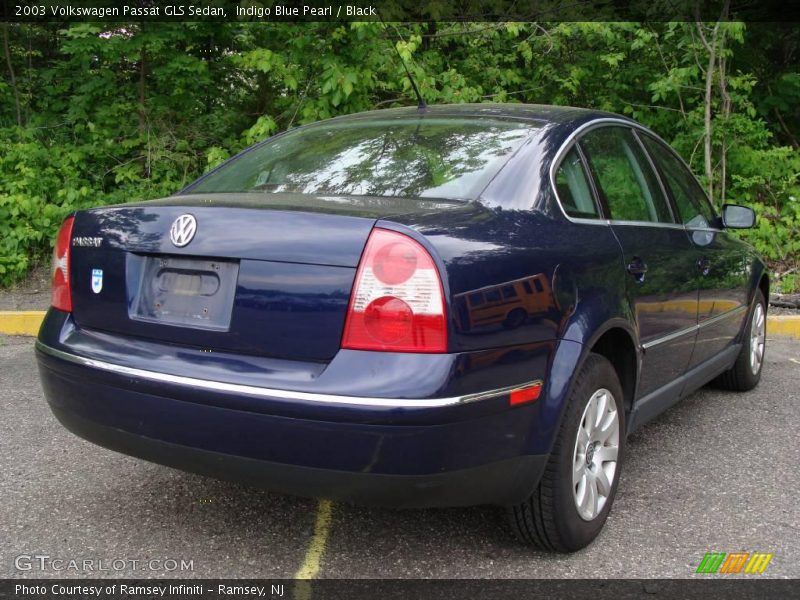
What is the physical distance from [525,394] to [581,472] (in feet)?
1.78

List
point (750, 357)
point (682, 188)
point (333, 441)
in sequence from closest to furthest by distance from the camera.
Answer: point (333, 441) < point (682, 188) < point (750, 357)

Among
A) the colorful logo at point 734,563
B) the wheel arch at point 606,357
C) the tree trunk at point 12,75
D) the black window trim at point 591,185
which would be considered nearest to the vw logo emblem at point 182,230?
the wheel arch at point 606,357

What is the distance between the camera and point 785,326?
6.86 m

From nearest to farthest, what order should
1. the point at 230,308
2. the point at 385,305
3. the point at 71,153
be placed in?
the point at 385,305, the point at 230,308, the point at 71,153

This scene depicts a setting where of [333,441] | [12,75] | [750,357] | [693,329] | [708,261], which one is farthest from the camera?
[12,75]

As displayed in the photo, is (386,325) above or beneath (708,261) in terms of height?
above

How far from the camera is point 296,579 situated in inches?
102

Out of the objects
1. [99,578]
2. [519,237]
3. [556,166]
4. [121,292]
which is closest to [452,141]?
[556,166]

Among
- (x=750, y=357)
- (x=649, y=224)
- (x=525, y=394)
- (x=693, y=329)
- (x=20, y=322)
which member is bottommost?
(x=20, y=322)

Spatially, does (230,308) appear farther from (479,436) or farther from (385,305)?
(479,436)

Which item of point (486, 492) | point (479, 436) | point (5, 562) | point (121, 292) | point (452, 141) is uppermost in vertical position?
point (452, 141)

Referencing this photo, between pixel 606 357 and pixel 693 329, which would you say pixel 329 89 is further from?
pixel 606 357

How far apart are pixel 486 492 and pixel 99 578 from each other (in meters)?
1.24

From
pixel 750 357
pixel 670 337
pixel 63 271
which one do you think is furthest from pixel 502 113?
pixel 750 357
